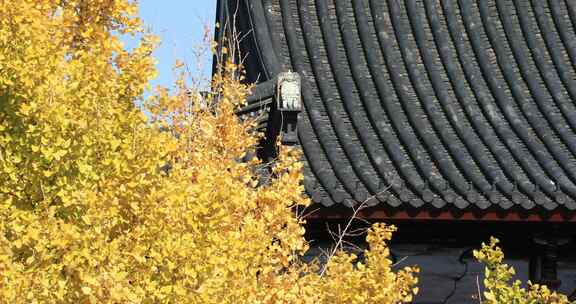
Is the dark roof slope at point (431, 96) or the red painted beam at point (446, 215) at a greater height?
the dark roof slope at point (431, 96)

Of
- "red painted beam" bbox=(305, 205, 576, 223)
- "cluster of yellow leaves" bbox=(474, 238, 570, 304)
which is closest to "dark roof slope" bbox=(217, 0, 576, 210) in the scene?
"red painted beam" bbox=(305, 205, 576, 223)

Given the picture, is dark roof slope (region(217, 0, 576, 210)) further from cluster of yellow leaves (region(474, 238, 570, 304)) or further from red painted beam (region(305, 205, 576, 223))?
cluster of yellow leaves (region(474, 238, 570, 304))

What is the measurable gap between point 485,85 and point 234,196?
599 cm

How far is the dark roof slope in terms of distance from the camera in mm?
9711

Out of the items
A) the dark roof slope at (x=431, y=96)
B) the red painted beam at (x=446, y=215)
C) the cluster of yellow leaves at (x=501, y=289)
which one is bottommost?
the cluster of yellow leaves at (x=501, y=289)

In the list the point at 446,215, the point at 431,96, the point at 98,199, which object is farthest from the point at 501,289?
the point at 431,96

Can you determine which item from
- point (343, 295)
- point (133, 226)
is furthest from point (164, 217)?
point (343, 295)

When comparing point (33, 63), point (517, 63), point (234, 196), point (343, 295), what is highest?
point (517, 63)

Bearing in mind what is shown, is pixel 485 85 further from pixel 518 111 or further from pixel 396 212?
pixel 396 212

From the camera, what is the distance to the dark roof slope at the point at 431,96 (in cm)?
971

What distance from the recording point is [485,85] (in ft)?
38.6

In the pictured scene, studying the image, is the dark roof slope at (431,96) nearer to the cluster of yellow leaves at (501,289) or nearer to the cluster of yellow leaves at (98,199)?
the cluster of yellow leaves at (501,289)

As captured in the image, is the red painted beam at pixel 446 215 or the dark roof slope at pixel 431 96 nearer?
the red painted beam at pixel 446 215

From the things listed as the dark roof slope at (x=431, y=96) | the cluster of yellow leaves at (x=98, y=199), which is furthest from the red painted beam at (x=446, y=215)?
the cluster of yellow leaves at (x=98, y=199)
